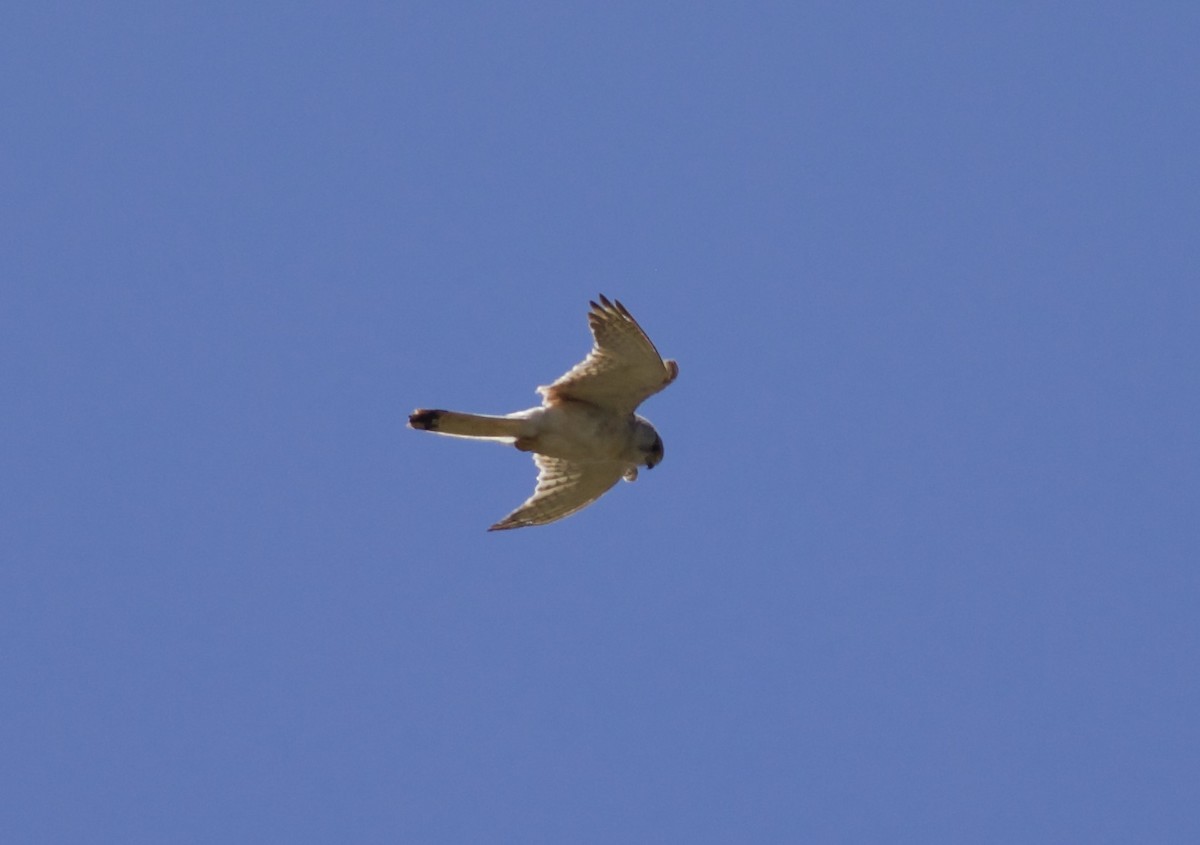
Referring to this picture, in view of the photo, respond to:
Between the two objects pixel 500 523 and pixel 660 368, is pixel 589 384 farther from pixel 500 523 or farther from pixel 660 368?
pixel 500 523

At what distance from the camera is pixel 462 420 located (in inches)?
527

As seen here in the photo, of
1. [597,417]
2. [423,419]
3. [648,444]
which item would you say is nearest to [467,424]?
[423,419]

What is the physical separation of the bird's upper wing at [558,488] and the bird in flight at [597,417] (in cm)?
1

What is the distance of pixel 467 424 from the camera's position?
13461 millimetres

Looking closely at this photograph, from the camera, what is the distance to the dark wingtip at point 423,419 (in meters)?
13.2

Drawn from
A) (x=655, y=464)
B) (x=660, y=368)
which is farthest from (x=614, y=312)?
(x=655, y=464)

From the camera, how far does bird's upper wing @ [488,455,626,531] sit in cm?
1481

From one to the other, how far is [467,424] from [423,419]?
0.39 meters

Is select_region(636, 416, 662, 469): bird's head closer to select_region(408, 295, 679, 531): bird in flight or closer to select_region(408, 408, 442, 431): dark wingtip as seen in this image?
select_region(408, 295, 679, 531): bird in flight

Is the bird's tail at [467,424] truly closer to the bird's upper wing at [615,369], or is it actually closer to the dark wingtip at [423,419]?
the dark wingtip at [423,419]

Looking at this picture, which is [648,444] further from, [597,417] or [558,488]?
[558,488]

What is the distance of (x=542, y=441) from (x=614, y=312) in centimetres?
136

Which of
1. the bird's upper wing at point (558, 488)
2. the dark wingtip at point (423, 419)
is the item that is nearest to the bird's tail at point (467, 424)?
the dark wingtip at point (423, 419)

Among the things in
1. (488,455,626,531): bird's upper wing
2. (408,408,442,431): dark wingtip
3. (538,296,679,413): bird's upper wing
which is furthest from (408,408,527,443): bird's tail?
(488,455,626,531): bird's upper wing
